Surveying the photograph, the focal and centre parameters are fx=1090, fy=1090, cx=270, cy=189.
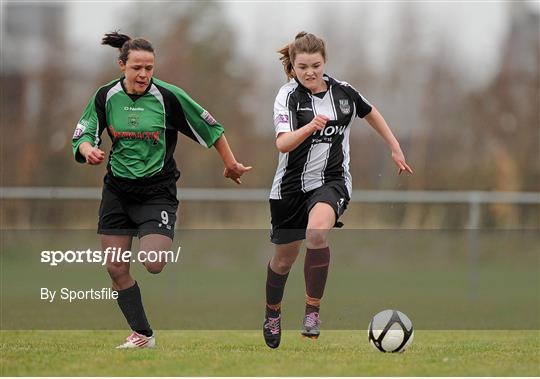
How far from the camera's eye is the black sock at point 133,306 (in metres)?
6.70

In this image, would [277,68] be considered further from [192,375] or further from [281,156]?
[192,375]

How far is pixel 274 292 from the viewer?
22.8ft

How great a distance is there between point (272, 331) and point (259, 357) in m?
0.73

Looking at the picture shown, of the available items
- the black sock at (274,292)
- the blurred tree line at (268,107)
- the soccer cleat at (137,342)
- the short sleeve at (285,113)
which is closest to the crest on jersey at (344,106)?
the short sleeve at (285,113)

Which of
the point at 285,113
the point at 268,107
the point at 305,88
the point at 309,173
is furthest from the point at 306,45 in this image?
the point at 268,107

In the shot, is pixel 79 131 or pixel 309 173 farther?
pixel 309 173

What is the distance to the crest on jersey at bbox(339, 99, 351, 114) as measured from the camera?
6914 mm

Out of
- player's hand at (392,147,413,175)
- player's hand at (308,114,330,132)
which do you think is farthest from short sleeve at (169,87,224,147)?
player's hand at (392,147,413,175)

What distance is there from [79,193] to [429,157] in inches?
366

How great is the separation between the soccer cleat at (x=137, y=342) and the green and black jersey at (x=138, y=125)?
38.4 inches

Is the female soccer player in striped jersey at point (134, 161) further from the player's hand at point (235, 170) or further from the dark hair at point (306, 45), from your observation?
the dark hair at point (306, 45)

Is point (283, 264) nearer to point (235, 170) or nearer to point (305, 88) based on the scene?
point (235, 170)

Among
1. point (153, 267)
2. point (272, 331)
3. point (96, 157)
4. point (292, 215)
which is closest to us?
point (96, 157)

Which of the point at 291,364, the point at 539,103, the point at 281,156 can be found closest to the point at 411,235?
the point at 281,156
